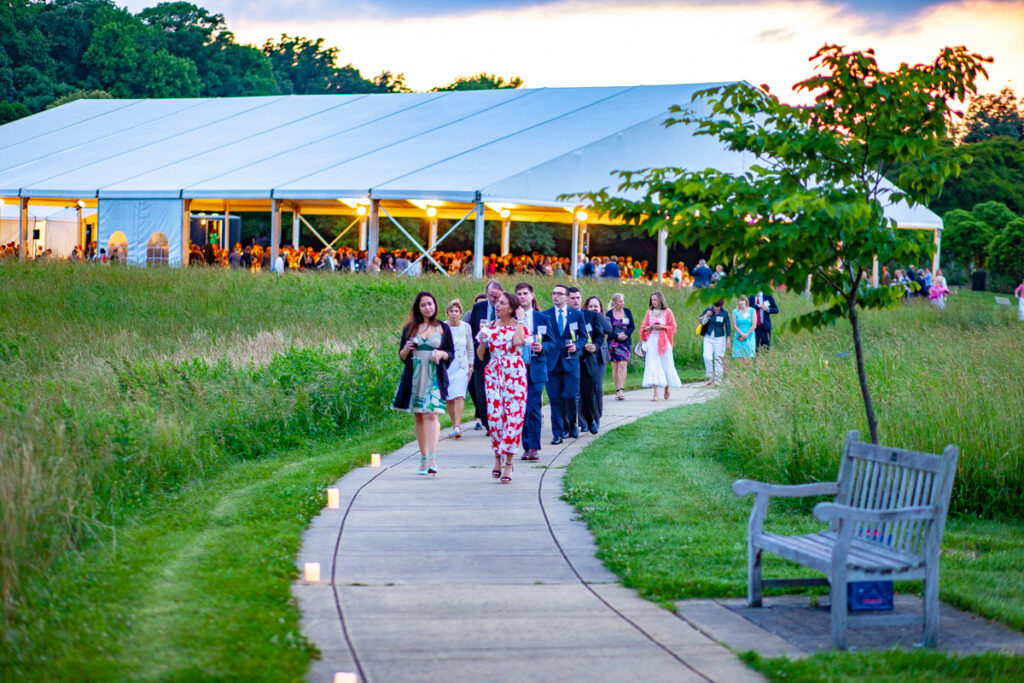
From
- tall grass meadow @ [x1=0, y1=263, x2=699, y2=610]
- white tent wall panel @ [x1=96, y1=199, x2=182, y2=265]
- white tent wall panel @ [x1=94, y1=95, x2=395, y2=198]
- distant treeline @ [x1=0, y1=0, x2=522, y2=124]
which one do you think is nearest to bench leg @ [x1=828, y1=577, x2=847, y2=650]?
tall grass meadow @ [x1=0, y1=263, x2=699, y2=610]

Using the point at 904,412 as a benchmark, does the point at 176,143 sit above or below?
above

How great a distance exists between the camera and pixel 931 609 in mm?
5641

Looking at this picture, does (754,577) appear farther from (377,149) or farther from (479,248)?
(377,149)

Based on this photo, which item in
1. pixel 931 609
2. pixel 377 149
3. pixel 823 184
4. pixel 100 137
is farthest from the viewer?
pixel 100 137

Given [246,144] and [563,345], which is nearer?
[563,345]

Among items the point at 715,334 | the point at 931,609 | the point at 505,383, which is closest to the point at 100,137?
the point at 715,334

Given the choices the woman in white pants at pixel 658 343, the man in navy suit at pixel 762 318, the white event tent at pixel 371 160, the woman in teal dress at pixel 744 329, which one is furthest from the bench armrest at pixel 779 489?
the white event tent at pixel 371 160

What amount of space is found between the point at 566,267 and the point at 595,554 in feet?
94.3

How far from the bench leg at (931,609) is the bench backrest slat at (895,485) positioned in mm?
170

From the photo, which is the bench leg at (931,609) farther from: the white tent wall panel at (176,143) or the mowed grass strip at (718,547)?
the white tent wall panel at (176,143)

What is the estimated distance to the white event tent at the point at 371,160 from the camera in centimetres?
2936

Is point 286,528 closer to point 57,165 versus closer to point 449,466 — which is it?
point 449,466

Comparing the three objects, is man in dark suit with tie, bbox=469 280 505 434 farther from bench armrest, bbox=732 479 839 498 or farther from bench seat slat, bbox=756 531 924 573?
bench seat slat, bbox=756 531 924 573

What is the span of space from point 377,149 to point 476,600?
→ 27.7 metres
